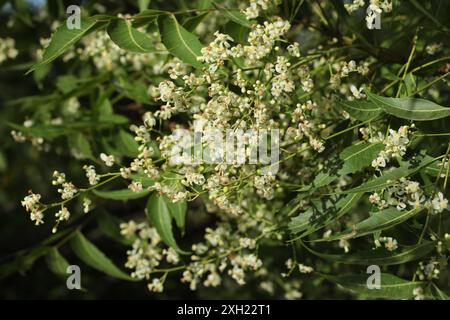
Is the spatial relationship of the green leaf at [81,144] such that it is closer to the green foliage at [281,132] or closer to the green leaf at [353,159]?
the green foliage at [281,132]

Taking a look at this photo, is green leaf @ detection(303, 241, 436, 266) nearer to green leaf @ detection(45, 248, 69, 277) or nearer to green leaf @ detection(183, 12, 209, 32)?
green leaf @ detection(183, 12, 209, 32)

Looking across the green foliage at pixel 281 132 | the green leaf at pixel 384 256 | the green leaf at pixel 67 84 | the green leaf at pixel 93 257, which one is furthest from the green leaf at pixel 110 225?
the green leaf at pixel 384 256

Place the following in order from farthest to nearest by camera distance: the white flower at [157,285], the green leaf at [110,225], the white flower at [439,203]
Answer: the green leaf at [110,225]
the white flower at [157,285]
the white flower at [439,203]

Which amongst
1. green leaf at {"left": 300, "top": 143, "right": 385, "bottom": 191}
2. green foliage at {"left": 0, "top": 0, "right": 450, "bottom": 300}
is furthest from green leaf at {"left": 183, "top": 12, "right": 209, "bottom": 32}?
green leaf at {"left": 300, "top": 143, "right": 385, "bottom": 191}

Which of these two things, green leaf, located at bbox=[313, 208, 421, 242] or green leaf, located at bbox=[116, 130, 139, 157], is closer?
green leaf, located at bbox=[313, 208, 421, 242]
